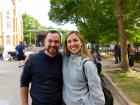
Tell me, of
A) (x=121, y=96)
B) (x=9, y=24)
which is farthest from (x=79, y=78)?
(x=9, y=24)

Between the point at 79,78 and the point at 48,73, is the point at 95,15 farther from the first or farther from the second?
the point at 79,78

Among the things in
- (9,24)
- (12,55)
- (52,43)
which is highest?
(9,24)

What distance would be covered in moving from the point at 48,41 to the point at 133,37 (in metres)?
34.0

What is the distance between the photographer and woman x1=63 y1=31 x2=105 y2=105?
14.2ft

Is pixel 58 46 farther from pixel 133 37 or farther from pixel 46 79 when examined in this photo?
pixel 133 37

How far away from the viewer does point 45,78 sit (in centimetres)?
464

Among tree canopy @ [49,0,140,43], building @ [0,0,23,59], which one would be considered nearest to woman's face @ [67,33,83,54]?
tree canopy @ [49,0,140,43]

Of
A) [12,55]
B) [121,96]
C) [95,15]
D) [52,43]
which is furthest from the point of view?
[12,55]

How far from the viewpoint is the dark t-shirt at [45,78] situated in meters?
4.60

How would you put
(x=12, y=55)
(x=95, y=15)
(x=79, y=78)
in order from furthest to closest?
1. (x=12, y=55)
2. (x=95, y=15)
3. (x=79, y=78)

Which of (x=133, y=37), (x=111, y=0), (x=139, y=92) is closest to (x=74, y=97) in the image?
(x=139, y=92)

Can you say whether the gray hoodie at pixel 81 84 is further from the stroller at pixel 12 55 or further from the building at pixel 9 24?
the building at pixel 9 24

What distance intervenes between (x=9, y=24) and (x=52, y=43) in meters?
63.5

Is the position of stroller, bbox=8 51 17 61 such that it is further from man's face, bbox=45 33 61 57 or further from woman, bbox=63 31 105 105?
woman, bbox=63 31 105 105
